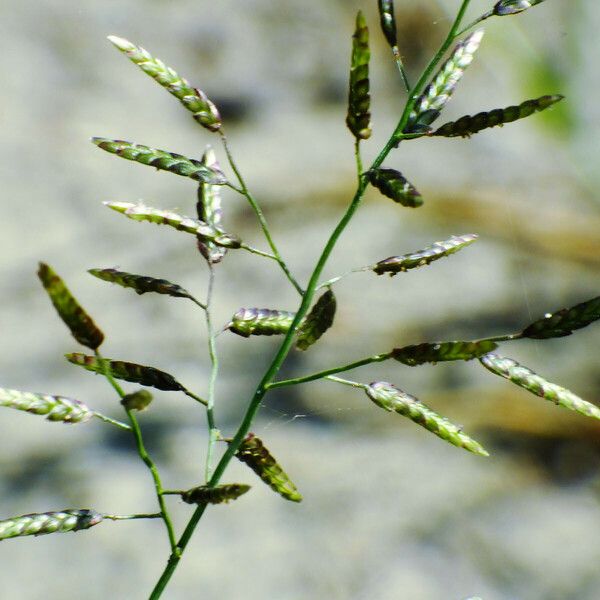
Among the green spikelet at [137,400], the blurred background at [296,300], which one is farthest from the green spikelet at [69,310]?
the blurred background at [296,300]

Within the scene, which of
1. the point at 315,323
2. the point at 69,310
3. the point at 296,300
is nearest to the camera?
the point at 69,310

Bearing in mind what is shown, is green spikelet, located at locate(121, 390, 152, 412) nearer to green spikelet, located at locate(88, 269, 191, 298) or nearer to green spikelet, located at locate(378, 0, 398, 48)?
green spikelet, located at locate(88, 269, 191, 298)

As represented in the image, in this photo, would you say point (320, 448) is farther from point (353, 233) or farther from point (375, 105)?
point (375, 105)

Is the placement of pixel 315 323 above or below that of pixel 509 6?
below

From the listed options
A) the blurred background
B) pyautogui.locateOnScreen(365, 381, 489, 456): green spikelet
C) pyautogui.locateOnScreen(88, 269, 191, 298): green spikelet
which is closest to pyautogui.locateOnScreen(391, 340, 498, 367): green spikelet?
pyautogui.locateOnScreen(365, 381, 489, 456): green spikelet

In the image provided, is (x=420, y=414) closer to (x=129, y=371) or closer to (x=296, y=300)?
(x=129, y=371)

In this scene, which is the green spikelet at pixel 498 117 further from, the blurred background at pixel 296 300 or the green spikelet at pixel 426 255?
the blurred background at pixel 296 300

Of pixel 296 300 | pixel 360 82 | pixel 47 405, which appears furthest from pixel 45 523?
A: pixel 296 300
